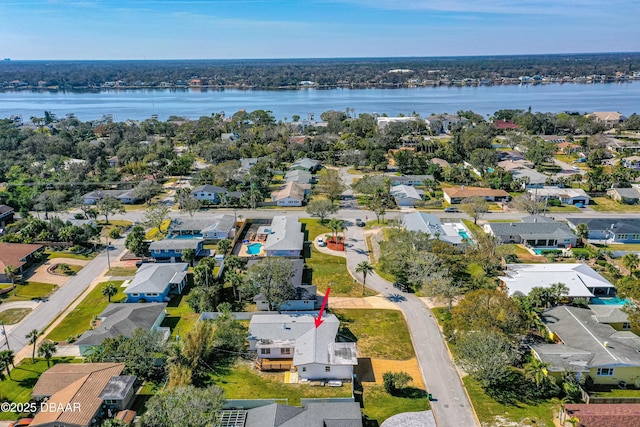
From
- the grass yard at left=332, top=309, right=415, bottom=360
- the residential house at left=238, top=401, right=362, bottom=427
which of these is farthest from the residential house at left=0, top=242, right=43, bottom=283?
the grass yard at left=332, top=309, right=415, bottom=360

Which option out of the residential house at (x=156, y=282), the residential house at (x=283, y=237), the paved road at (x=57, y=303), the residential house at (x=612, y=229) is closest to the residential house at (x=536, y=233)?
the residential house at (x=612, y=229)

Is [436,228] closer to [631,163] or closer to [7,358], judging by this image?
[7,358]

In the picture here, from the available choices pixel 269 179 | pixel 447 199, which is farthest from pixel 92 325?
pixel 447 199

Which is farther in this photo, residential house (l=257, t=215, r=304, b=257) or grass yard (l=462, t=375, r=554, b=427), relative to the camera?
residential house (l=257, t=215, r=304, b=257)

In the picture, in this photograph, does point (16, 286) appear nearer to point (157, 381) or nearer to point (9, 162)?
point (157, 381)

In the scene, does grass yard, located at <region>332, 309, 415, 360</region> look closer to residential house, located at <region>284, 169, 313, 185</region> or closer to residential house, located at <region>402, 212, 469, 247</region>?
residential house, located at <region>402, 212, 469, 247</region>

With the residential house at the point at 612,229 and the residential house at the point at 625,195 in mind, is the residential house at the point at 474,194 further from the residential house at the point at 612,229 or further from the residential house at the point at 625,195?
the residential house at the point at 625,195
